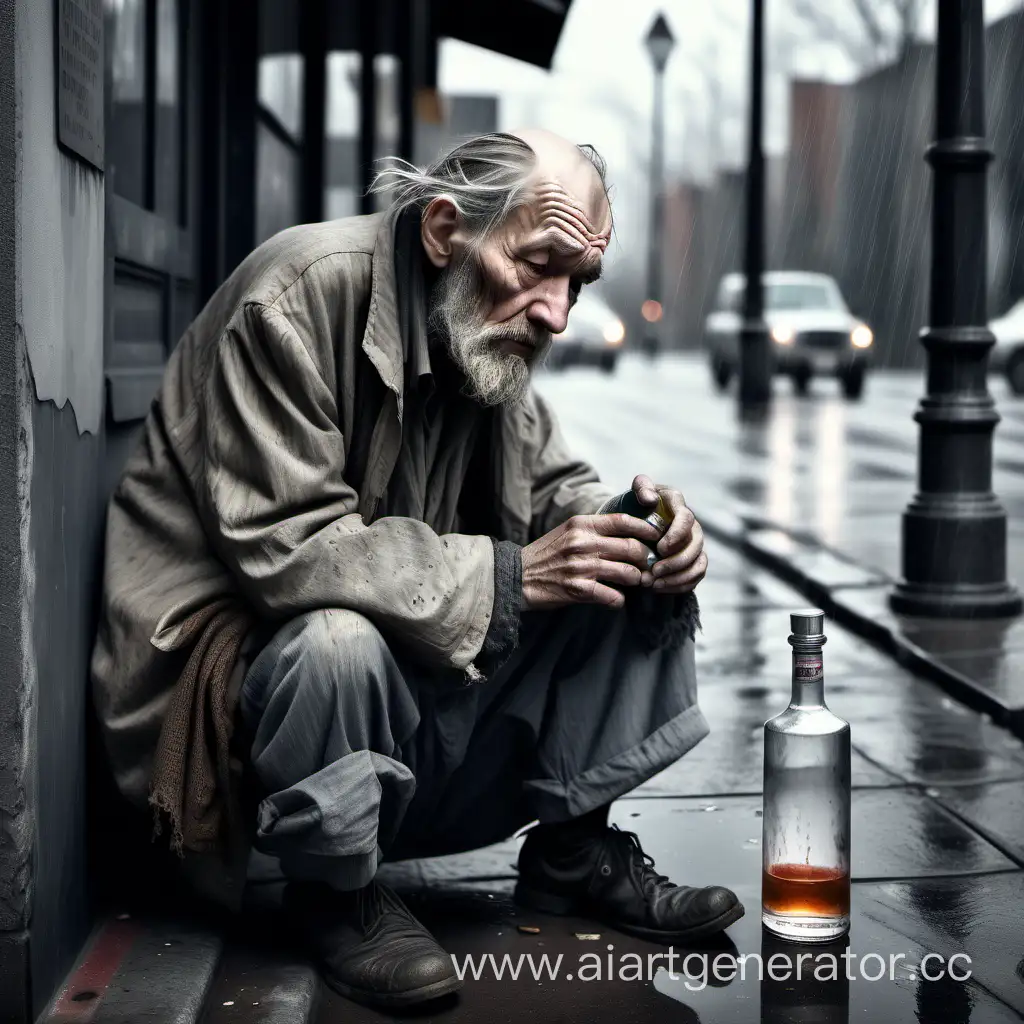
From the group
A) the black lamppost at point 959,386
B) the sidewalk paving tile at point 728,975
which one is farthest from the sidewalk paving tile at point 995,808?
the black lamppost at point 959,386

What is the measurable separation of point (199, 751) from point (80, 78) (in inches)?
46.3

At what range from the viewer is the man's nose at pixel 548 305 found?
3.05 metres

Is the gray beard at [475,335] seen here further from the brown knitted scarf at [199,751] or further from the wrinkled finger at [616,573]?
the brown knitted scarf at [199,751]

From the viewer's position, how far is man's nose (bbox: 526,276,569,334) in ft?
10.00

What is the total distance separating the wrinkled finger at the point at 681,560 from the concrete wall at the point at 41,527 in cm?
105

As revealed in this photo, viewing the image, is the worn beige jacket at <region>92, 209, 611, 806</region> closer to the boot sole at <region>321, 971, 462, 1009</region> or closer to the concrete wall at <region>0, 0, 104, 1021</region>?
the concrete wall at <region>0, 0, 104, 1021</region>

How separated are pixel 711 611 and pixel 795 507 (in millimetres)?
3191

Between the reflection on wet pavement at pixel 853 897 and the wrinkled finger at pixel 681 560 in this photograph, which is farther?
the wrinkled finger at pixel 681 560

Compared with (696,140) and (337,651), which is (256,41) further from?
(696,140)

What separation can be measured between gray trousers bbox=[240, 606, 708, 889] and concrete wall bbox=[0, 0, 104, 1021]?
13.4 inches

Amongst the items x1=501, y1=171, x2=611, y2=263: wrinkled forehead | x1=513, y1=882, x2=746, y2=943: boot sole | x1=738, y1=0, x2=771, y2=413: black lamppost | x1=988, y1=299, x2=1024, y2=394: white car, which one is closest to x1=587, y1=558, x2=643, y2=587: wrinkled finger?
x1=501, y1=171, x2=611, y2=263: wrinkled forehead

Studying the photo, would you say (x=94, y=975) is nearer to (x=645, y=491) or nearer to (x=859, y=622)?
(x=645, y=491)

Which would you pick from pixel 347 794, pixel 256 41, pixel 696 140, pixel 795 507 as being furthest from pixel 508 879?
pixel 696 140

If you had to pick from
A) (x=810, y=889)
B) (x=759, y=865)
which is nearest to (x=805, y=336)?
(x=759, y=865)
